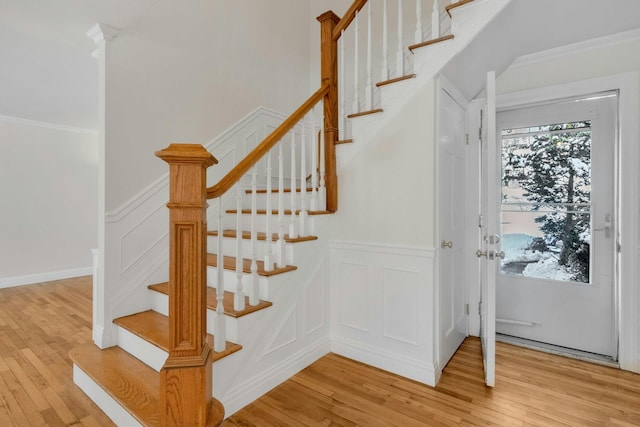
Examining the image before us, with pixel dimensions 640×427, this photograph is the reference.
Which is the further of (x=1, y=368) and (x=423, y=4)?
(x=423, y=4)

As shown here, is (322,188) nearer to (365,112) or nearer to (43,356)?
Result: (365,112)

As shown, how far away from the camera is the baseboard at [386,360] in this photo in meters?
1.99

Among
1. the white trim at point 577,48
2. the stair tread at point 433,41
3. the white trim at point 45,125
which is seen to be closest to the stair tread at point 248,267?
the stair tread at point 433,41

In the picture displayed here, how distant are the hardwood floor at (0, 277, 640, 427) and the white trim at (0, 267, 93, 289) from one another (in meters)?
2.55

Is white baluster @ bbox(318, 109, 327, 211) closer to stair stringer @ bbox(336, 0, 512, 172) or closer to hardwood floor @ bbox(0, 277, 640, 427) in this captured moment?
stair stringer @ bbox(336, 0, 512, 172)

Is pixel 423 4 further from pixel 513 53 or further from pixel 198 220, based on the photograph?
pixel 198 220

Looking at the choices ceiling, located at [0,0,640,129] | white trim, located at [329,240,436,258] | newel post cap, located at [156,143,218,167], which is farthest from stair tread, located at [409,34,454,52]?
newel post cap, located at [156,143,218,167]

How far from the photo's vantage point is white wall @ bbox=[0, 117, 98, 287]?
14.2 feet

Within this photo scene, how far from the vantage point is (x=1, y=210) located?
14.0 ft

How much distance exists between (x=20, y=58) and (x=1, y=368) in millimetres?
2513

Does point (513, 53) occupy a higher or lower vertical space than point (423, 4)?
lower

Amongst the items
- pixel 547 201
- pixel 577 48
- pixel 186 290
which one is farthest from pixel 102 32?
pixel 547 201

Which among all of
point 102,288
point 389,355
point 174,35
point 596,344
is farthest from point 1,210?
point 596,344

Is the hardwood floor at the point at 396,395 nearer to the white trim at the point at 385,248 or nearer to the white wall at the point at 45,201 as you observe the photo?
the white trim at the point at 385,248
